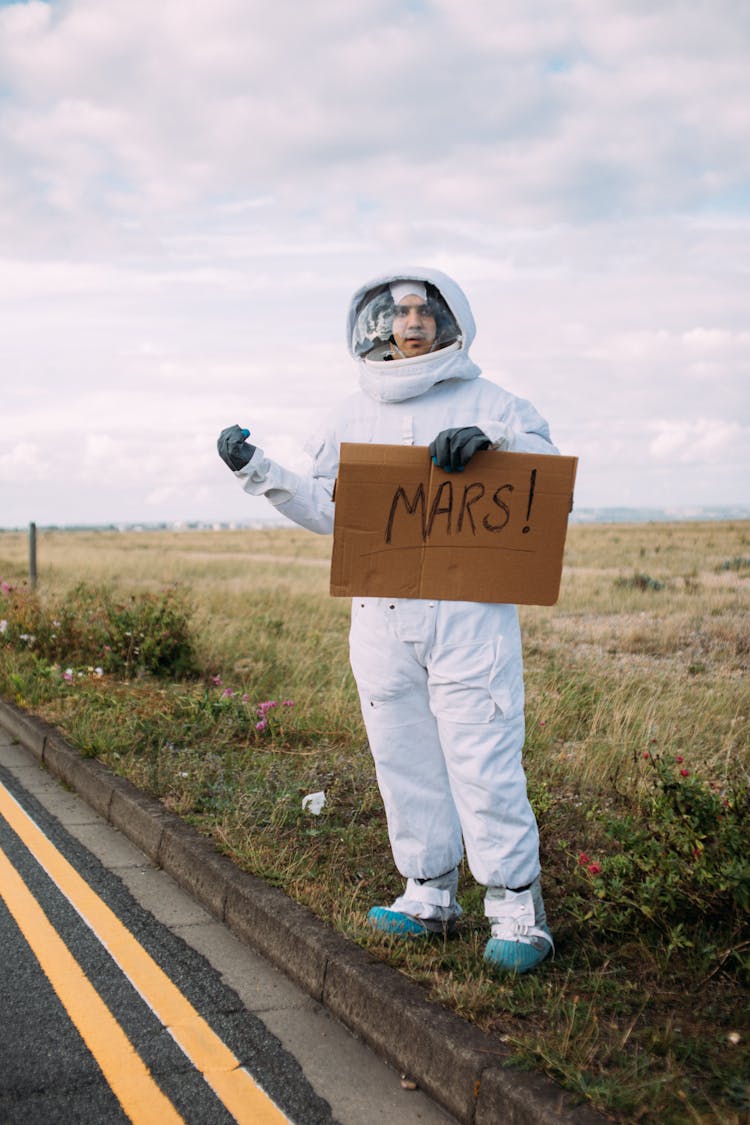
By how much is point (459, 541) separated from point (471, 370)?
59 cm

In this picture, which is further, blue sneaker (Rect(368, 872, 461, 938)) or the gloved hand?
blue sneaker (Rect(368, 872, 461, 938))

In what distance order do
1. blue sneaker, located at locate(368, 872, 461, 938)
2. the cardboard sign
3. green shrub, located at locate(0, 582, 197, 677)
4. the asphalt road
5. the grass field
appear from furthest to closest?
green shrub, located at locate(0, 582, 197, 677), blue sneaker, located at locate(368, 872, 461, 938), the cardboard sign, the grass field, the asphalt road

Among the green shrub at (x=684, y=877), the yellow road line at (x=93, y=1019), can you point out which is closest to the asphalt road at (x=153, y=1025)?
the yellow road line at (x=93, y=1019)

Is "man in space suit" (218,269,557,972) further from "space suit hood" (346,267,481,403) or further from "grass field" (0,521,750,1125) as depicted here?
"grass field" (0,521,750,1125)

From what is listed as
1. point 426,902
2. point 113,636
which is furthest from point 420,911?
point 113,636

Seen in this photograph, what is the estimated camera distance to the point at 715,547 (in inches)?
1433

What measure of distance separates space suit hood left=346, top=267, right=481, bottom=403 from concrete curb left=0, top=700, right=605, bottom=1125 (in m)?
1.83

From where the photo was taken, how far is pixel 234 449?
10.7 ft

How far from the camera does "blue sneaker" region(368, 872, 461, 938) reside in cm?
337

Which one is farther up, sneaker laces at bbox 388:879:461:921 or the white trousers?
the white trousers

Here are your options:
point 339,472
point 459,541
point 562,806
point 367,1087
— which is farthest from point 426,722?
point 562,806

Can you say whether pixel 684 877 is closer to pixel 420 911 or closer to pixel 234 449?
pixel 420 911

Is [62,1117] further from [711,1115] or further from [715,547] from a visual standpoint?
[715,547]

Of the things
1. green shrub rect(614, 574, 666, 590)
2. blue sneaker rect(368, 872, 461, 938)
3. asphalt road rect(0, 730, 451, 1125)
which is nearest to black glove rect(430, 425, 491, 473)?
blue sneaker rect(368, 872, 461, 938)
